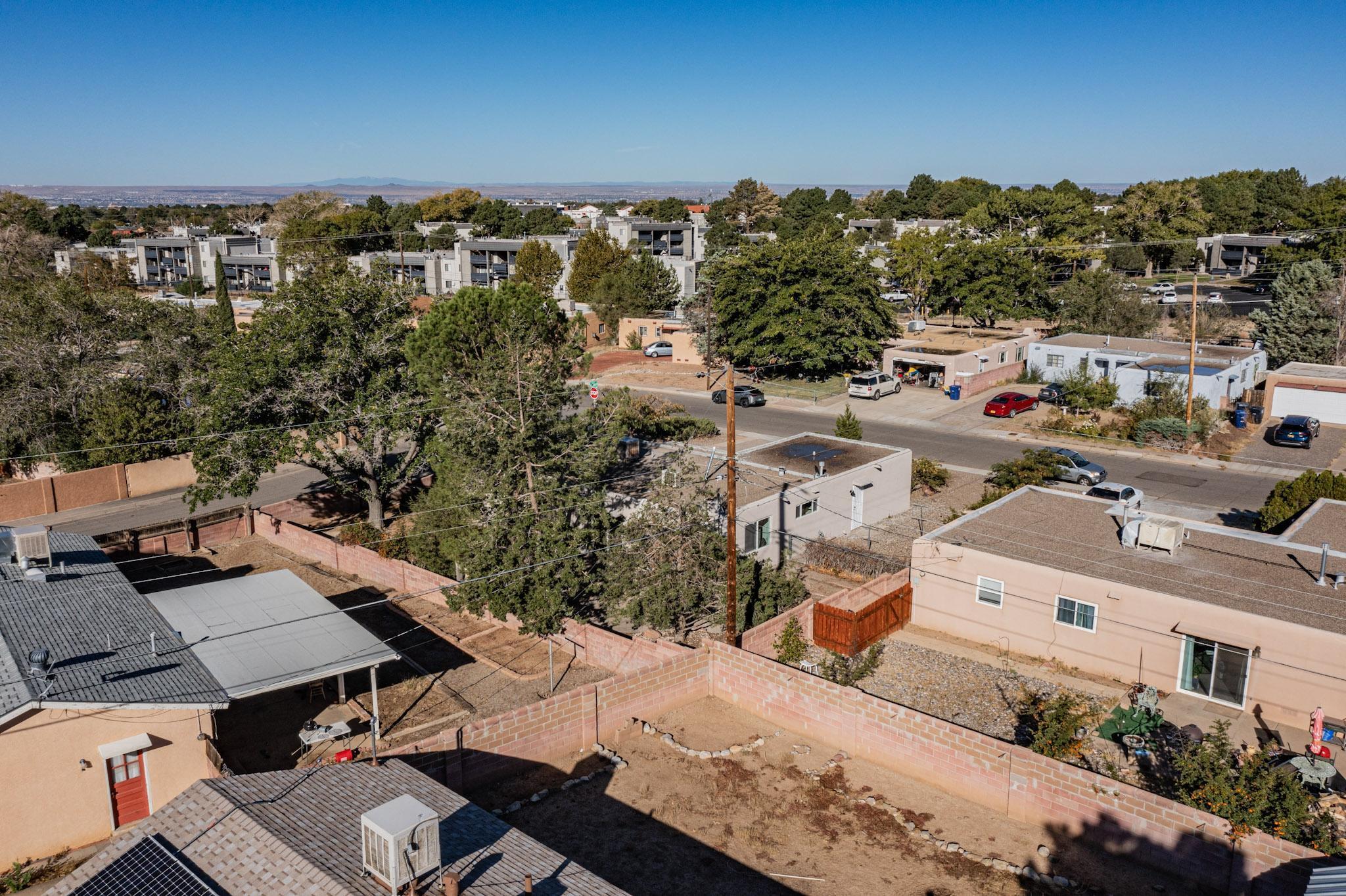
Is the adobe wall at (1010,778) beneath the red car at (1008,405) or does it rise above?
beneath

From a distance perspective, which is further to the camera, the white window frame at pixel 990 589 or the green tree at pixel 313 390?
the green tree at pixel 313 390

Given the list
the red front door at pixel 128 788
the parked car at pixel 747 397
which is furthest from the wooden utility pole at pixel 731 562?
the parked car at pixel 747 397

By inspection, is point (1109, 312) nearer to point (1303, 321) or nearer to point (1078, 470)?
point (1303, 321)

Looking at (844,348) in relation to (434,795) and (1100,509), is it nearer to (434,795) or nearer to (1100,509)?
(1100,509)

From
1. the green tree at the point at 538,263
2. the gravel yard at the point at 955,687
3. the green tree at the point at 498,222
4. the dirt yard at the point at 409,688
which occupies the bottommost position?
the dirt yard at the point at 409,688

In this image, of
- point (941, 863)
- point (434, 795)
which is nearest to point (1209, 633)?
point (941, 863)

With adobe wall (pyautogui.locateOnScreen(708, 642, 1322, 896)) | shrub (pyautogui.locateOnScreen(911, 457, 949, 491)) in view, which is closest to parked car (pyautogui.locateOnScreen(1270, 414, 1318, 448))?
shrub (pyautogui.locateOnScreen(911, 457, 949, 491))

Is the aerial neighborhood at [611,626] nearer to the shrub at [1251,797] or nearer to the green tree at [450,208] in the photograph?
the shrub at [1251,797]

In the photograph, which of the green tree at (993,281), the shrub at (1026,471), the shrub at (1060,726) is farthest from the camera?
the green tree at (993,281)
